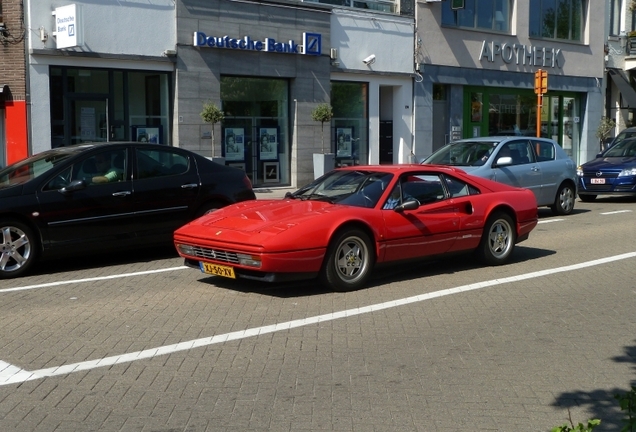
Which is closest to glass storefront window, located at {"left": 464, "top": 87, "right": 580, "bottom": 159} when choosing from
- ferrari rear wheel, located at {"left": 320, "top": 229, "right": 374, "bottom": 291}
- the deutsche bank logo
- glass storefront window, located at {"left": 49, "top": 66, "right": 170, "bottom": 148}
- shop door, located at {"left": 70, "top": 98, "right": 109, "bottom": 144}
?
the deutsche bank logo

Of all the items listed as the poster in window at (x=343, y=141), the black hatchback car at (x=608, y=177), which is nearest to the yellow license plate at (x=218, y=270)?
the black hatchback car at (x=608, y=177)

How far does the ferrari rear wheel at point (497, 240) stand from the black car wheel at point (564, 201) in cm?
673

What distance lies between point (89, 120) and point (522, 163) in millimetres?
10024

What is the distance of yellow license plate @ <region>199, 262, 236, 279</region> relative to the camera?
888 centimetres

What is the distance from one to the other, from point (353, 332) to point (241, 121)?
16388 millimetres

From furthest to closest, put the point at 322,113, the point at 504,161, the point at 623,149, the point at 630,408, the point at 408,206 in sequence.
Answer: the point at 322,113
the point at 623,149
the point at 504,161
the point at 408,206
the point at 630,408

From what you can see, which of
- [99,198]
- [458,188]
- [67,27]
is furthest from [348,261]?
[67,27]

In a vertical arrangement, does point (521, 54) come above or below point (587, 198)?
above

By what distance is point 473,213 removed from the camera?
416 inches

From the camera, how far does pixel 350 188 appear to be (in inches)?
392

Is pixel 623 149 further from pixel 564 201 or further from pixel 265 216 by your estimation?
pixel 265 216

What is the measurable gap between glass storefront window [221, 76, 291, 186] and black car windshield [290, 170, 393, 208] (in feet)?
41.3

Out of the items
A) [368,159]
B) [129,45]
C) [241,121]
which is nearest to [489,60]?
[368,159]

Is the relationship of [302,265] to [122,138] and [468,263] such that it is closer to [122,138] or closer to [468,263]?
[468,263]
